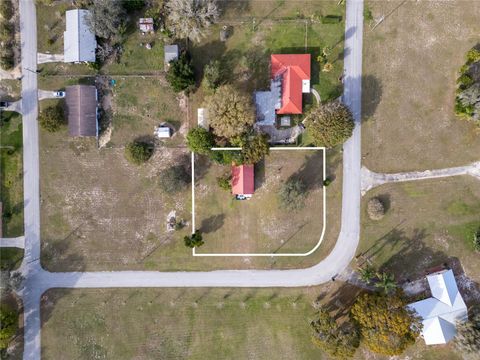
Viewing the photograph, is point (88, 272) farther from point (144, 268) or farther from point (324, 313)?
point (324, 313)

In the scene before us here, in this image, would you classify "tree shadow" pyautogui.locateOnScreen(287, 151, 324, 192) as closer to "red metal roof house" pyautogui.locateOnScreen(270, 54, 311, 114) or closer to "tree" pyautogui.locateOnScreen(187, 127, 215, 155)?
"red metal roof house" pyautogui.locateOnScreen(270, 54, 311, 114)

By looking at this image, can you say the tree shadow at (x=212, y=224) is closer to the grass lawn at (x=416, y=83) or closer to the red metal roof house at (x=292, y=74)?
the red metal roof house at (x=292, y=74)

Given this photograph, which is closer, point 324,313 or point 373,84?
point 324,313

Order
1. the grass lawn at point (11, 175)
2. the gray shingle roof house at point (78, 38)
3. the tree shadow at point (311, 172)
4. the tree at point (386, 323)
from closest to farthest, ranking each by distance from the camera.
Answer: the tree at point (386, 323)
the gray shingle roof house at point (78, 38)
the tree shadow at point (311, 172)
the grass lawn at point (11, 175)

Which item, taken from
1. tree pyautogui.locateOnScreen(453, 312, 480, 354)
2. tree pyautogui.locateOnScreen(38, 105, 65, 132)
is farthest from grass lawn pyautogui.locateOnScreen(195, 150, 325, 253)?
tree pyautogui.locateOnScreen(453, 312, 480, 354)

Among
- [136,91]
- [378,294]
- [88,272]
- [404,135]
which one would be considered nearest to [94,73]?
[136,91]

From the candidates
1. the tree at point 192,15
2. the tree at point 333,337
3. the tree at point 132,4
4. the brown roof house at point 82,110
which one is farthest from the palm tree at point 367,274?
the tree at point 132,4
